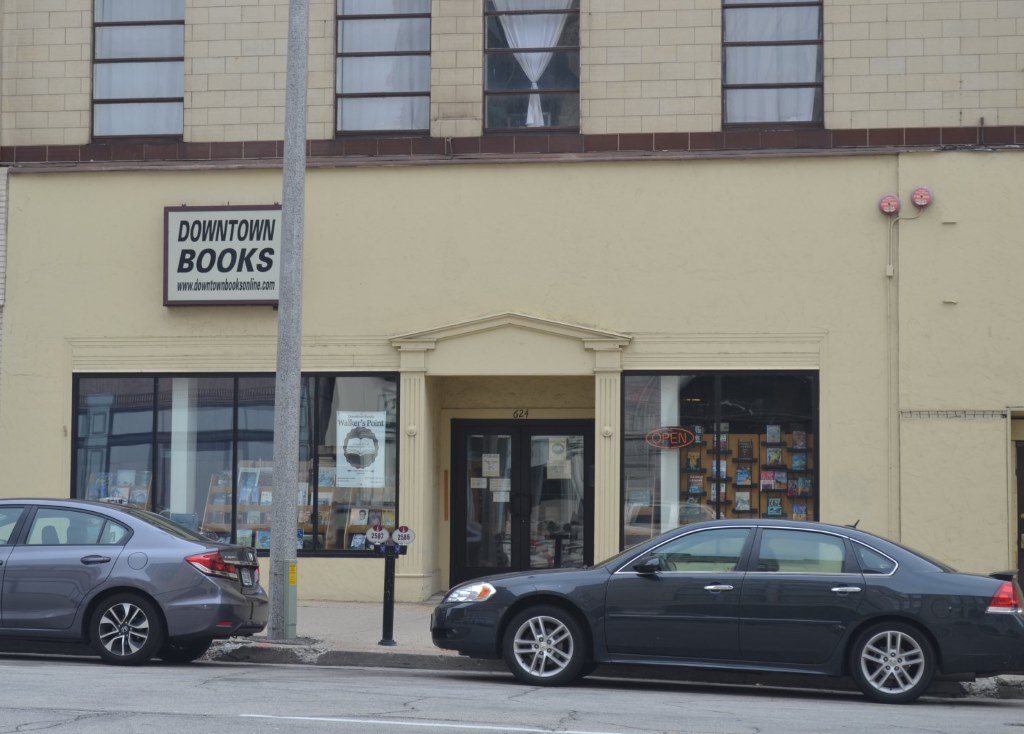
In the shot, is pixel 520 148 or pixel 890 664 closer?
pixel 890 664

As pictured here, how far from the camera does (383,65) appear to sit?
18500 mm

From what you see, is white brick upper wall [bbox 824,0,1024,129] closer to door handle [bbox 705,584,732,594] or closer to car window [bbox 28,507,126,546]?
door handle [bbox 705,584,732,594]

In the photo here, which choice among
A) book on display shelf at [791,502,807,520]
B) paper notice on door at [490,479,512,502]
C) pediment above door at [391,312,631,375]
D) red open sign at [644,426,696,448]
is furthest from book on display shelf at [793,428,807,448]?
Result: paper notice on door at [490,479,512,502]

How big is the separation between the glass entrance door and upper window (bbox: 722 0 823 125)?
4676mm

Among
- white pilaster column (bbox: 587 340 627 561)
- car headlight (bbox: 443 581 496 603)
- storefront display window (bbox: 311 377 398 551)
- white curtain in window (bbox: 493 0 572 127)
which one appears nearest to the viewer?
car headlight (bbox: 443 581 496 603)

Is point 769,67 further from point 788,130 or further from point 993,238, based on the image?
point 993,238

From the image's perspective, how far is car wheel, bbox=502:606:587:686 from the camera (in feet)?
37.2

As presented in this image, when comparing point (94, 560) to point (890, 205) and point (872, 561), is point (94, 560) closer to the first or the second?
point (872, 561)

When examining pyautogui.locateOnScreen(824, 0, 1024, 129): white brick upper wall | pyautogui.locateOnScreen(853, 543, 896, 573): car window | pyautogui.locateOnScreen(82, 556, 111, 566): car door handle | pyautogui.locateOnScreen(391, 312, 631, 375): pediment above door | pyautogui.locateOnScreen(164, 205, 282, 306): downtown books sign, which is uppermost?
pyautogui.locateOnScreen(824, 0, 1024, 129): white brick upper wall

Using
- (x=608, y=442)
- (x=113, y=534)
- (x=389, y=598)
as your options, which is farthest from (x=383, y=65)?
(x=113, y=534)

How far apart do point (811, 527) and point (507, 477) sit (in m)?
8.05

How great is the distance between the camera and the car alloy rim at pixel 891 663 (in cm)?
1085

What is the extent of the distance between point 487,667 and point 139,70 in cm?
1030

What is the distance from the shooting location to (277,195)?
59.9ft
